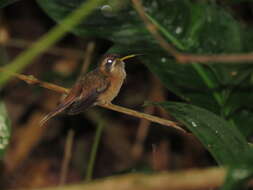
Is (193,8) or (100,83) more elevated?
(193,8)

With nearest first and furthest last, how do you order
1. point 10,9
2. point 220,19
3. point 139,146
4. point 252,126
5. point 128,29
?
point 252,126
point 128,29
point 220,19
point 139,146
point 10,9

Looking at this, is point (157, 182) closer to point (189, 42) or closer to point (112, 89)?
point (189, 42)

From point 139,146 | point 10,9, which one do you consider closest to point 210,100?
point 139,146

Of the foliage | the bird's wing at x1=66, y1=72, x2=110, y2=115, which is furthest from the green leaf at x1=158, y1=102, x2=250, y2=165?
the bird's wing at x1=66, y1=72, x2=110, y2=115

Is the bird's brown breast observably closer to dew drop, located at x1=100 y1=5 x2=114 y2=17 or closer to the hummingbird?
the hummingbird

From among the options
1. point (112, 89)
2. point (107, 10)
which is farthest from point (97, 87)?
point (107, 10)

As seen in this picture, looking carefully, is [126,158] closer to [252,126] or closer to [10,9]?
[10,9]

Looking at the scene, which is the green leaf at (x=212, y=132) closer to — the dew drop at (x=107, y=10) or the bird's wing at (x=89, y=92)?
the bird's wing at (x=89, y=92)
